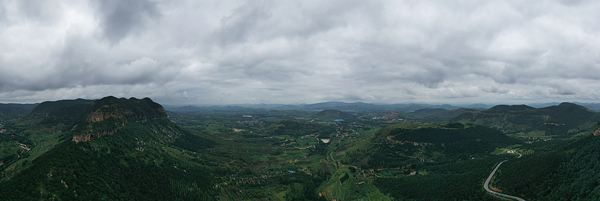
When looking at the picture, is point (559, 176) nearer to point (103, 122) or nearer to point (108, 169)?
point (108, 169)

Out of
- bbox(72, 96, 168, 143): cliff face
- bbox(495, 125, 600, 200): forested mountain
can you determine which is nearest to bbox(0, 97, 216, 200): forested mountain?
bbox(72, 96, 168, 143): cliff face

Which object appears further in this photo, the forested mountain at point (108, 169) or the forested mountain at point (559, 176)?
the forested mountain at point (559, 176)

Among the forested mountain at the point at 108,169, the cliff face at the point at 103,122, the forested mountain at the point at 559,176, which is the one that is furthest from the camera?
the cliff face at the point at 103,122

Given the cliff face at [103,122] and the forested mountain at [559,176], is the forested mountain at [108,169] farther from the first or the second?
the forested mountain at [559,176]

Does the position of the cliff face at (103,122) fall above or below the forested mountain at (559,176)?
above

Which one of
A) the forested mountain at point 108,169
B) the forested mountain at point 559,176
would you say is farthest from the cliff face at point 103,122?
the forested mountain at point 559,176

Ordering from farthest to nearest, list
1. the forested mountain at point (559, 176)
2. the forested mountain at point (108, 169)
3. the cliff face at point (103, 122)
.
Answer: the cliff face at point (103, 122)
the forested mountain at point (559, 176)
the forested mountain at point (108, 169)

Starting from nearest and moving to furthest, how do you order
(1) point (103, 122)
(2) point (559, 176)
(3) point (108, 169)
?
(2) point (559, 176) → (3) point (108, 169) → (1) point (103, 122)

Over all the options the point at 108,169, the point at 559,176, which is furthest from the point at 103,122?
the point at 559,176

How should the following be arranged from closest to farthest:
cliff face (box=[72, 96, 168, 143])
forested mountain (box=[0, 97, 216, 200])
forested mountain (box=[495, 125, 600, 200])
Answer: forested mountain (box=[0, 97, 216, 200]) < forested mountain (box=[495, 125, 600, 200]) < cliff face (box=[72, 96, 168, 143])

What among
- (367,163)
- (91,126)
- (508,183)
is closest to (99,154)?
(91,126)

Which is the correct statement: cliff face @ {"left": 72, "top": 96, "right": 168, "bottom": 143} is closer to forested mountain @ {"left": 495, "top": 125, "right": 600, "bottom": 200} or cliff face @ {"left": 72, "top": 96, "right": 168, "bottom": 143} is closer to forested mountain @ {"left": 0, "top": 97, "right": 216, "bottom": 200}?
forested mountain @ {"left": 0, "top": 97, "right": 216, "bottom": 200}
